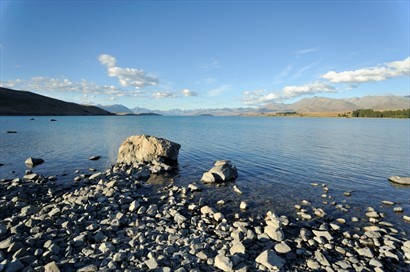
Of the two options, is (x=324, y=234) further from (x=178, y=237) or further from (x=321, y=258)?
(x=178, y=237)

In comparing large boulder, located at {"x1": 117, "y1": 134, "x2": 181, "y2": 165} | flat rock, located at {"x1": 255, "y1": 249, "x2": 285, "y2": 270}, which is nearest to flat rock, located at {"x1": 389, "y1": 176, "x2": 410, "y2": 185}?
flat rock, located at {"x1": 255, "y1": 249, "x2": 285, "y2": 270}

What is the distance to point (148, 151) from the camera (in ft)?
107

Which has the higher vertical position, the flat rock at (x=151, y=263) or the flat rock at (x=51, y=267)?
the flat rock at (x=51, y=267)

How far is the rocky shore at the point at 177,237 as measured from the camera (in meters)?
10.8

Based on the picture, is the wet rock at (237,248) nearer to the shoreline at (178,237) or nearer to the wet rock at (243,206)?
the shoreline at (178,237)

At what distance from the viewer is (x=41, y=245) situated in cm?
1201

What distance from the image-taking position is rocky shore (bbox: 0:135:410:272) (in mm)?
10805

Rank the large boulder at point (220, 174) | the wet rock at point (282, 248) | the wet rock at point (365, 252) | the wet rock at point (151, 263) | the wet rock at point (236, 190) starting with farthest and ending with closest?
the large boulder at point (220, 174), the wet rock at point (236, 190), the wet rock at point (282, 248), the wet rock at point (365, 252), the wet rock at point (151, 263)

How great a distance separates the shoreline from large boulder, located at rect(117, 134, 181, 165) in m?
13.1

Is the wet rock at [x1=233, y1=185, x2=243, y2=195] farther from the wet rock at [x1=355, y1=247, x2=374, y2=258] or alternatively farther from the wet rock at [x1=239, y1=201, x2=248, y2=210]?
the wet rock at [x1=355, y1=247, x2=374, y2=258]

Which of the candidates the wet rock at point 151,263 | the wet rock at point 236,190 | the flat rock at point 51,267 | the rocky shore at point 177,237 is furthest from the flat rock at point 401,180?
the flat rock at point 51,267

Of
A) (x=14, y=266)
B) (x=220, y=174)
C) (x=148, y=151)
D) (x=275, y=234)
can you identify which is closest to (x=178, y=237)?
(x=275, y=234)

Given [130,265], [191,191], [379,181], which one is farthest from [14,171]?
[379,181]

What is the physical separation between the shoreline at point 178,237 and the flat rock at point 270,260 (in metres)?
0.04
